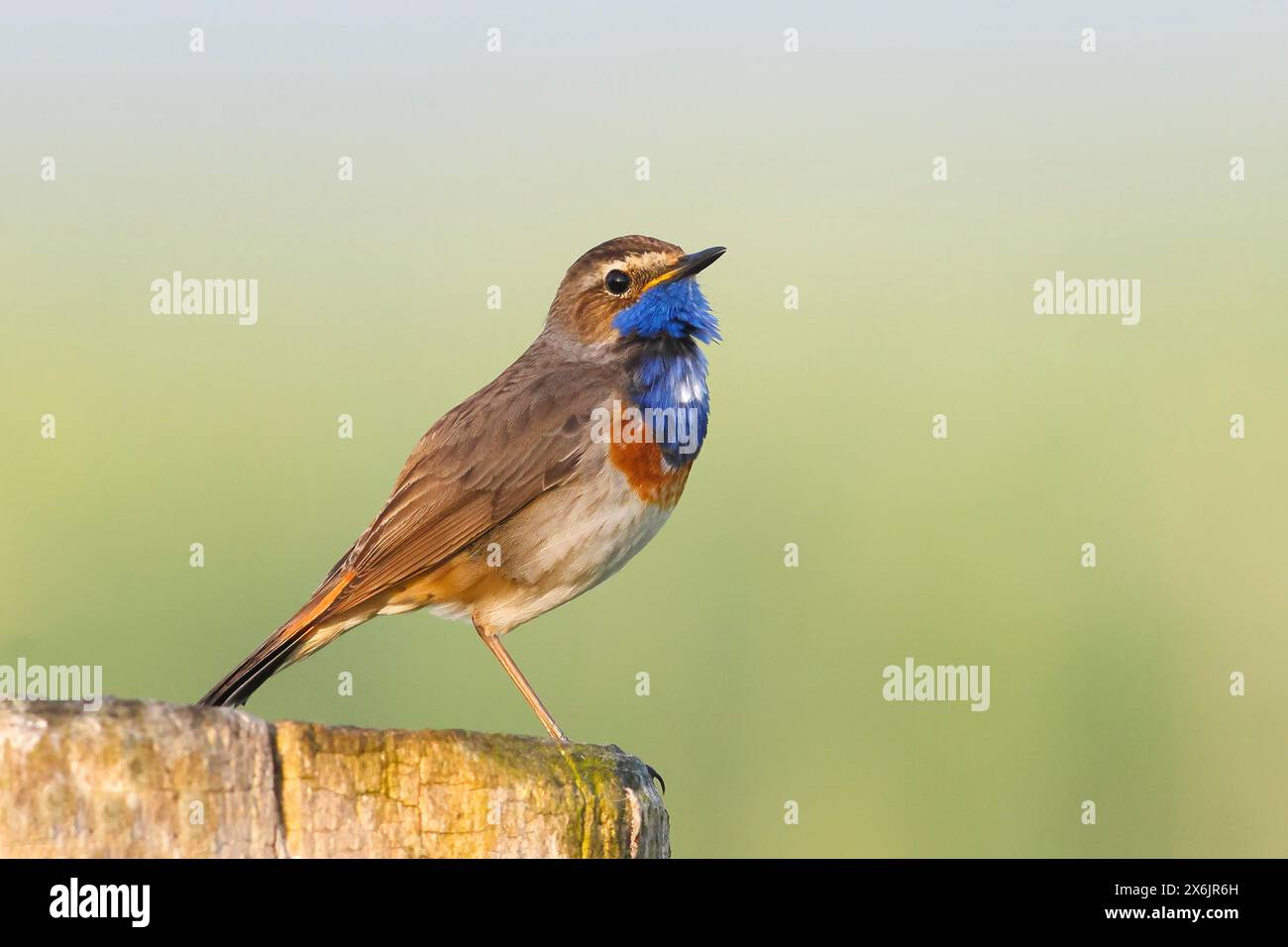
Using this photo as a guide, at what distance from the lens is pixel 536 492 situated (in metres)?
6.64

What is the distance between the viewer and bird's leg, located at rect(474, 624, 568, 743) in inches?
263

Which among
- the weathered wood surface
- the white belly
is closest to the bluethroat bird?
the white belly

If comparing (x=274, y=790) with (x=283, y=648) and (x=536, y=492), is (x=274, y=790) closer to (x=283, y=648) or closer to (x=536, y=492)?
(x=283, y=648)

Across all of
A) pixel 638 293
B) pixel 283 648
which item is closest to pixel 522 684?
pixel 283 648

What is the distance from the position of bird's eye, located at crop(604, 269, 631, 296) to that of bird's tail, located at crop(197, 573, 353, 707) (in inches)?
73.3

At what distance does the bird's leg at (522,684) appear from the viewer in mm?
6668

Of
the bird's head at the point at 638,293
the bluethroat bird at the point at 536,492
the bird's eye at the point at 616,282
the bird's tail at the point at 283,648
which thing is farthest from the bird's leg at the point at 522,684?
the bird's eye at the point at 616,282

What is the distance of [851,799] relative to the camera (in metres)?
8.16

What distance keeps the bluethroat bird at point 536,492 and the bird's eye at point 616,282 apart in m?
0.20

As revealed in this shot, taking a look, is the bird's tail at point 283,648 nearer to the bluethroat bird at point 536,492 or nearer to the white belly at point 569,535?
the bluethroat bird at point 536,492

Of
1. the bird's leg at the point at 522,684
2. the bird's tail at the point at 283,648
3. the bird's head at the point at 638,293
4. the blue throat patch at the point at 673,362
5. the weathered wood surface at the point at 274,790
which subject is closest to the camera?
the weathered wood surface at the point at 274,790

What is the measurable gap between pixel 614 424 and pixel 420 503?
0.90 meters

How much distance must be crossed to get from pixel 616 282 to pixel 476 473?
46.5 inches

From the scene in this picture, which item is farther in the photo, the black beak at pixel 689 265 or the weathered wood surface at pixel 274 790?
the black beak at pixel 689 265
